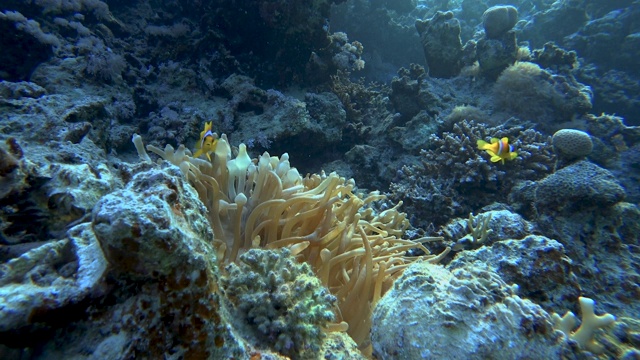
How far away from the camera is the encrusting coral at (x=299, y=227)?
2.23m

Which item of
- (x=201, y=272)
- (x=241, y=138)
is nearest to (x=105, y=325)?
(x=201, y=272)

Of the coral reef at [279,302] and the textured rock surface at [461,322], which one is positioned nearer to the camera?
the textured rock surface at [461,322]

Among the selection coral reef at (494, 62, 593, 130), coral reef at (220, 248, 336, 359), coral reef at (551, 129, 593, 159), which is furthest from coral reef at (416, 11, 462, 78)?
coral reef at (220, 248, 336, 359)

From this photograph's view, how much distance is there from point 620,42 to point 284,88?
10.6 m

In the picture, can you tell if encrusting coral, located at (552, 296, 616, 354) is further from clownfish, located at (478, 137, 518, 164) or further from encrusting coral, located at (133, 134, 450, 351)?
clownfish, located at (478, 137, 518, 164)

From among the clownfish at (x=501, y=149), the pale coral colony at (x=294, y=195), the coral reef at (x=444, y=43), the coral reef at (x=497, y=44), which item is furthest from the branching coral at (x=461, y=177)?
the coral reef at (x=444, y=43)

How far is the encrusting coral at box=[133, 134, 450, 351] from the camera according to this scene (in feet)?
7.33

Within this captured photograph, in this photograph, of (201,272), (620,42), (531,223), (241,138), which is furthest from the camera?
(620,42)

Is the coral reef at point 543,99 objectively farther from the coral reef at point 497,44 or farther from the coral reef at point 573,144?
the coral reef at point 573,144

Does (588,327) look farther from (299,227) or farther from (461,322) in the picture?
(299,227)

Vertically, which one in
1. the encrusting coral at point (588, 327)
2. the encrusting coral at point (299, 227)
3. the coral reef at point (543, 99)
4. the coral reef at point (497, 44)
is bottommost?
the encrusting coral at point (588, 327)

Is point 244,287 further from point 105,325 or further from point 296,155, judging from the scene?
point 296,155

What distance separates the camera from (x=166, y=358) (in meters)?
1.17

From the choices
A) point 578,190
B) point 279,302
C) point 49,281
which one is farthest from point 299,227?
point 578,190
